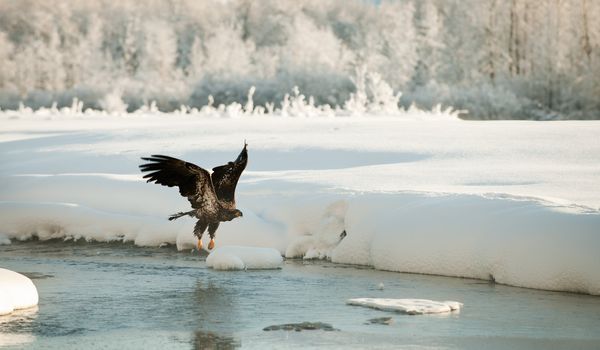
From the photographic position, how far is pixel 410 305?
873 centimetres

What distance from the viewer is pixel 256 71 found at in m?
42.0

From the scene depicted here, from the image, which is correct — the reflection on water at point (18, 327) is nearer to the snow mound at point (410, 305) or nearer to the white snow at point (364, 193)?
the snow mound at point (410, 305)

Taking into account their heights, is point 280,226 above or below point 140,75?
below

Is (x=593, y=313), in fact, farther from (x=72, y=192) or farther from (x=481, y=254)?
(x=72, y=192)

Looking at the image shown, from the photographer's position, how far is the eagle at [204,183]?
9.64 metres

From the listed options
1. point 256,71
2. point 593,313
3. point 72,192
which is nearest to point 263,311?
point 593,313

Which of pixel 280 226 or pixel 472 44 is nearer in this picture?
pixel 280 226

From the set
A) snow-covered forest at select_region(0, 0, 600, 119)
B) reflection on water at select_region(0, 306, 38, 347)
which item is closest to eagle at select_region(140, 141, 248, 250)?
reflection on water at select_region(0, 306, 38, 347)

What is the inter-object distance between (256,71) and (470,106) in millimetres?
9185

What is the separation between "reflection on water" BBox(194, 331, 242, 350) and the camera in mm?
7379

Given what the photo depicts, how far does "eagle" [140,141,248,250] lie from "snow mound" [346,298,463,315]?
1702 mm

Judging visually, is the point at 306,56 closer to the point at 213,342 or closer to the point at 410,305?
the point at 410,305

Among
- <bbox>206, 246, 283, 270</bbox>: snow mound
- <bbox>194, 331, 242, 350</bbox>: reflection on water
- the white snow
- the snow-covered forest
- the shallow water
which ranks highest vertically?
the snow-covered forest

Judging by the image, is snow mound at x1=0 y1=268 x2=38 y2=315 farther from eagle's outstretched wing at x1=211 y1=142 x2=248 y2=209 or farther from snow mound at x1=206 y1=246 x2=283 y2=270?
snow mound at x1=206 y1=246 x2=283 y2=270
